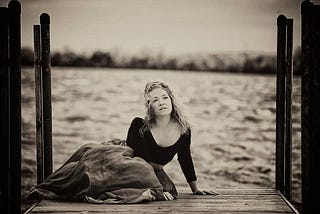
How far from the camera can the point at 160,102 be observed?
747cm

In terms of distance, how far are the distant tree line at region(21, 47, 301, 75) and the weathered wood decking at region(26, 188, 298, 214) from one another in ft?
4.68

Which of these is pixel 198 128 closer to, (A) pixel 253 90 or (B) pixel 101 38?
(A) pixel 253 90

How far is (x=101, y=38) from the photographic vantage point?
7.79 meters

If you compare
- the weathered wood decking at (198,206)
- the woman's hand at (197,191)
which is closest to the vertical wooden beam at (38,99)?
the weathered wood decking at (198,206)

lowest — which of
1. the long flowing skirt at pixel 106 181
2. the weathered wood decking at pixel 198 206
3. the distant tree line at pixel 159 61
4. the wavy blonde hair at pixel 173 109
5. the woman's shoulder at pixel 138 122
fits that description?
the weathered wood decking at pixel 198 206

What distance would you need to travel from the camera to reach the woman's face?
293 inches

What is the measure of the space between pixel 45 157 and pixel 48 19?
4.77ft

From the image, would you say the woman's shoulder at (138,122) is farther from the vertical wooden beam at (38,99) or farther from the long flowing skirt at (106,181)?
the vertical wooden beam at (38,99)
